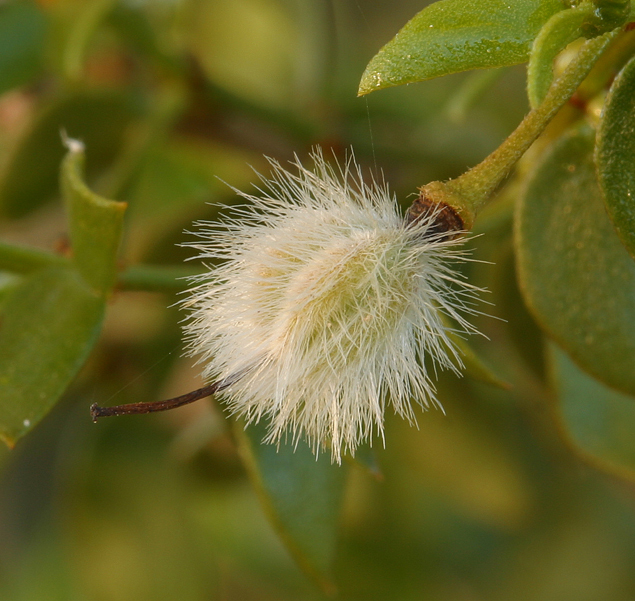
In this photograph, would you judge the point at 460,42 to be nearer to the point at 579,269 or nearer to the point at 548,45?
the point at 548,45

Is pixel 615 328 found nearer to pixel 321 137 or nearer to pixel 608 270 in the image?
pixel 608 270

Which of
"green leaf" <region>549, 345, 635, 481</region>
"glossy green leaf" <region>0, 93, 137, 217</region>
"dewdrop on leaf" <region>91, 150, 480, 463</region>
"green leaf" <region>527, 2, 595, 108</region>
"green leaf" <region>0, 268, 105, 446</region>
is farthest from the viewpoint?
"glossy green leaf" <region>0, 93, 137, 217</region>

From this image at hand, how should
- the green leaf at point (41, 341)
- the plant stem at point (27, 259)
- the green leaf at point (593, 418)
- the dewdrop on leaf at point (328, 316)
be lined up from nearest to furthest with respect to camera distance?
the dewdrop on leaf at point (328, 316), the green leaf at point (41, 341), the plant stem at point (27, 259), the green leaf at point (593, 418)

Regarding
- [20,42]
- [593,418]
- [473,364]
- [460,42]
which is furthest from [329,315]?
[20,42]

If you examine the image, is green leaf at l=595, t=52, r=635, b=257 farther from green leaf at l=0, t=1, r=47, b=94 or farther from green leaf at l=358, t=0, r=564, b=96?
green leaf at l=0, t=1, r=47, b=94

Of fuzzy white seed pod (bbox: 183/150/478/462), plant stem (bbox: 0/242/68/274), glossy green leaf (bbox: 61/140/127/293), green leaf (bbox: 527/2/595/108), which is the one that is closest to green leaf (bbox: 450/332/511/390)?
fuzzy white seed pod (bbox: 183/150/478/462)

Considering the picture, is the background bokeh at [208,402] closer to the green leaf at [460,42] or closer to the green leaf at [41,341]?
the green leaf at [41,341]

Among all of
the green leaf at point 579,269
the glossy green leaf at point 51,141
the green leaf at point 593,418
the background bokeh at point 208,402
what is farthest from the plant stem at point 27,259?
the green leaf at point 593,418
